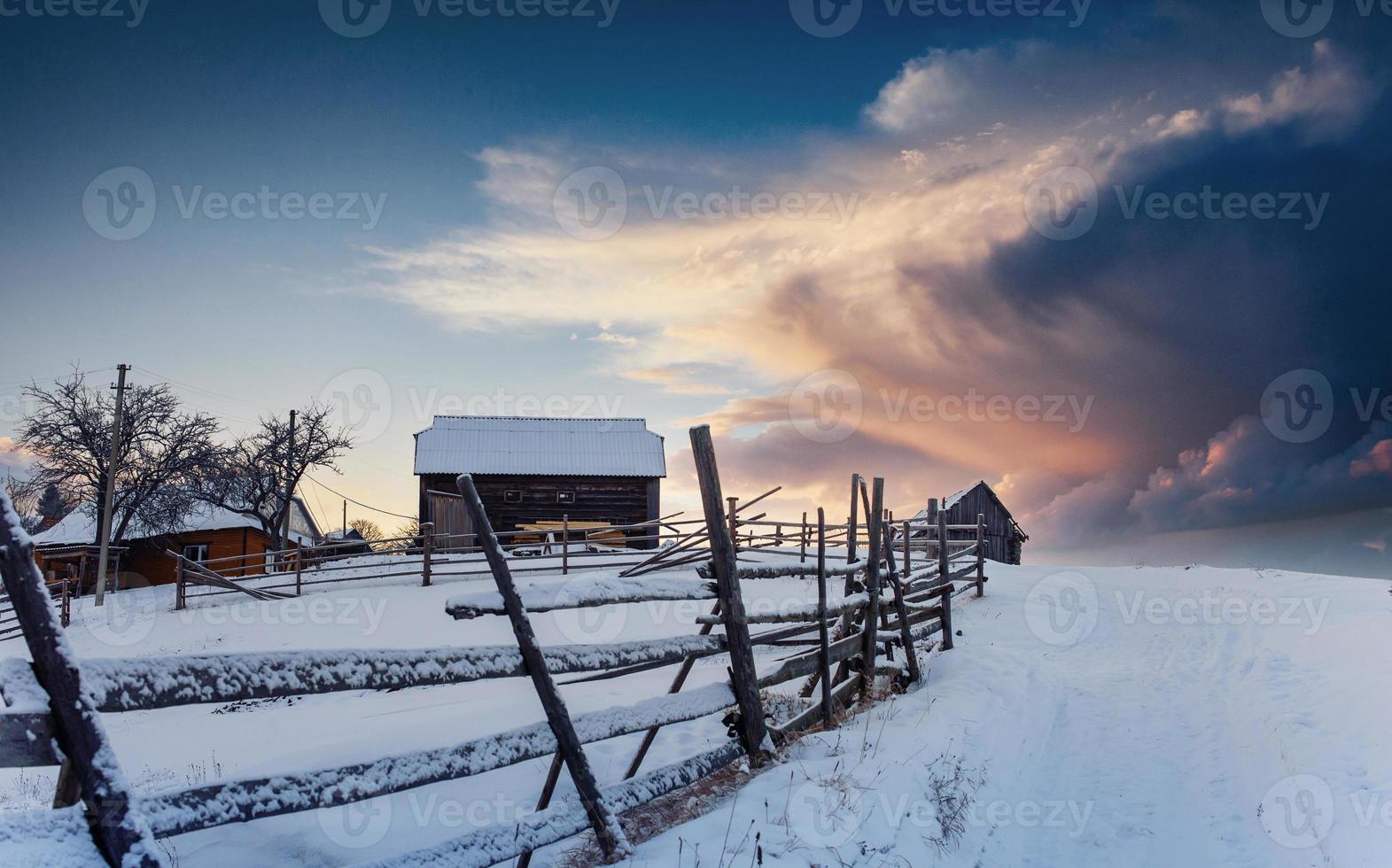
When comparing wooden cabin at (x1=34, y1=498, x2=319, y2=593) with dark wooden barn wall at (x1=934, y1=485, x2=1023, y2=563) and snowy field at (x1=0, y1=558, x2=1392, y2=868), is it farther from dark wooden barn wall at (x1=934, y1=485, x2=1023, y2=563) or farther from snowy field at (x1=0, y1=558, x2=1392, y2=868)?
dark wooden barn wall at (x1=934, y1=485, x2=1023, y2=563)

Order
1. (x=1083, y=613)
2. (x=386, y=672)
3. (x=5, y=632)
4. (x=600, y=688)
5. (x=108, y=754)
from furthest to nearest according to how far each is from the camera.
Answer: (x=5, y=632) < (x=1083, y=613) < (x=600, y=688) < (x=386, y=672) < (x=108, y=754)

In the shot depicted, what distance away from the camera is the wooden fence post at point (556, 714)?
421 cm

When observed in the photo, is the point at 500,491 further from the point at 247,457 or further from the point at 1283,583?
the point at 1283,583

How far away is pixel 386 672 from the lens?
365 cm

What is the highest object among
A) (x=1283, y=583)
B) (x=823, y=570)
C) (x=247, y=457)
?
(x=247, y=457)

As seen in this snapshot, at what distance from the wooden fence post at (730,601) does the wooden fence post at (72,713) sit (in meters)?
3.54

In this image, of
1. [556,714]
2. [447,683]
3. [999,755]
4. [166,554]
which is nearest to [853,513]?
[999,755]

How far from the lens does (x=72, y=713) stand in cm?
265

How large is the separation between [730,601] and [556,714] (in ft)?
5.75

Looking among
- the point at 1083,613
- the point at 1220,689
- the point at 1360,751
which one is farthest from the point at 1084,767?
the point at 1083,613

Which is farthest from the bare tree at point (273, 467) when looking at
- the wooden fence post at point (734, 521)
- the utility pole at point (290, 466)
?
the wooden fence post at point (734, 521)

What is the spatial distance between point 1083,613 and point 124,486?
3356 centimetres

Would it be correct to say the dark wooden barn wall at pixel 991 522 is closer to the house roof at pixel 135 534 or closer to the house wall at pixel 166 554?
the house wall at pixel 166 554

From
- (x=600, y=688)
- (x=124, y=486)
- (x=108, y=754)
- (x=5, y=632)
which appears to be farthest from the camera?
(x=124, y=486)
